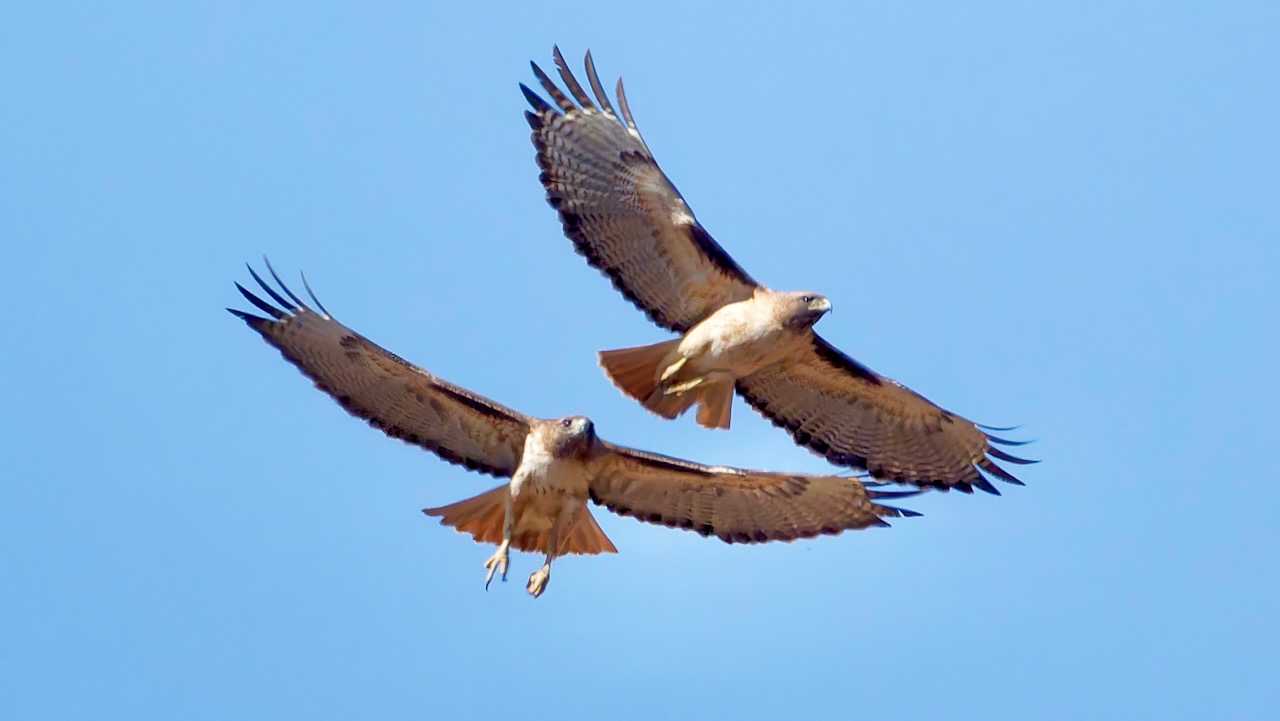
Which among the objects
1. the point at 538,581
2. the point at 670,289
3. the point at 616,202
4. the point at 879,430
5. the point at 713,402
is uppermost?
the point at 616,202

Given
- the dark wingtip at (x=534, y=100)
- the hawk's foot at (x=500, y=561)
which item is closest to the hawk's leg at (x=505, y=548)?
the hawk's foot at (x=500, y=561)

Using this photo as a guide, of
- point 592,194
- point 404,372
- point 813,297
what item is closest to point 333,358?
point 404,372

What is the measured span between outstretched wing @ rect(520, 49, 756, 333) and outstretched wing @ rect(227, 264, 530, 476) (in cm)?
138

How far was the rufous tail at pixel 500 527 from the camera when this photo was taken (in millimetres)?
11016

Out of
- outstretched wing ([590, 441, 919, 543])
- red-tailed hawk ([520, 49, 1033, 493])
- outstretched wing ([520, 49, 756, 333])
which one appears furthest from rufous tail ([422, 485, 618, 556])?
outstretched wing ([520, 49, 756, 333])

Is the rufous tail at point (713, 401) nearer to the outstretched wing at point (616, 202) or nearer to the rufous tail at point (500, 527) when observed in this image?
the outstretched wing at point (616, 202)

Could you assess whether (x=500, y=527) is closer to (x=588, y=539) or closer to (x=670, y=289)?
(x=588, y=539)

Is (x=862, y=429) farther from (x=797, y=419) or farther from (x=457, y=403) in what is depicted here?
(x=457, y=403)

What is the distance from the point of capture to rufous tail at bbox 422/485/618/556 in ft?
36.1

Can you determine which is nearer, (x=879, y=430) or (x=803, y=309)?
(x=803, y=309)

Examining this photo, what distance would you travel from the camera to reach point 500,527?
11109 mm

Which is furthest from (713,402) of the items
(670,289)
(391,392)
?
(391,392)

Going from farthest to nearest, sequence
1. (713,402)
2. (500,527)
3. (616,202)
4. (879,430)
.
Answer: (879,430)
(713,402)
(616,202)
(500,527)

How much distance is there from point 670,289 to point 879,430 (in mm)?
1711
